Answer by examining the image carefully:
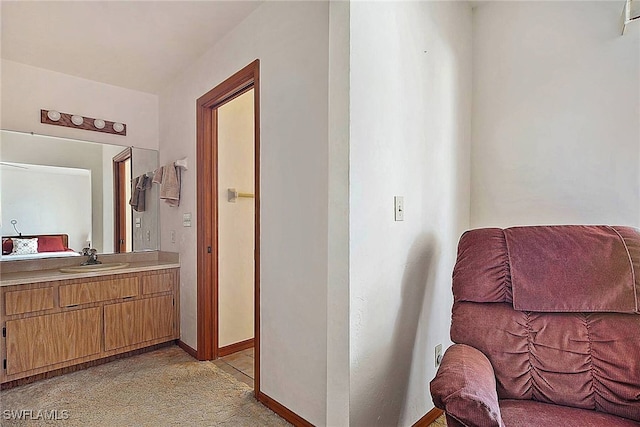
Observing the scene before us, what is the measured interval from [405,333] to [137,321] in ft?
7.53

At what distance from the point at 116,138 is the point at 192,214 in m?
1.17

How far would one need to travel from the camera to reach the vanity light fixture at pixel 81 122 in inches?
114

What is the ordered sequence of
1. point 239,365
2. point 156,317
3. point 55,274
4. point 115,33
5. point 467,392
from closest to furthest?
point 467,392, point 115,33, point 55,274, point 239,365, point 156,317

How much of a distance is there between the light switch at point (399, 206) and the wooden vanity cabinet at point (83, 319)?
2.27m

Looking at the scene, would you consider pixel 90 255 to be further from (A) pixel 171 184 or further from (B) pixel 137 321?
(A) pixel 171 184

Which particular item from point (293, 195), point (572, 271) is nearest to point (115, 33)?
point (293, 195)

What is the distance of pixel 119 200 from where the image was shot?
10.6 ft

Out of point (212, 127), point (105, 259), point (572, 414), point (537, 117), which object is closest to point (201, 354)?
point (105, 259)

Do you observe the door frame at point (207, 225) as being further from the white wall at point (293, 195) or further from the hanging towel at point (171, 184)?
the white wall at point (293, 195)

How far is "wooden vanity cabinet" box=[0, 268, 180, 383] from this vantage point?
2.34 metres

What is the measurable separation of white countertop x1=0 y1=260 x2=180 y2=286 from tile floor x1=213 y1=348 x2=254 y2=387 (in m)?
0.93

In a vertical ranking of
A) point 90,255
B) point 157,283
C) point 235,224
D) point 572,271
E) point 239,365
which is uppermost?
point 235,224

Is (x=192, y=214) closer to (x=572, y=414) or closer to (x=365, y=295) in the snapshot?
(x=365, y=295)

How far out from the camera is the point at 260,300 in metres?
2.17
